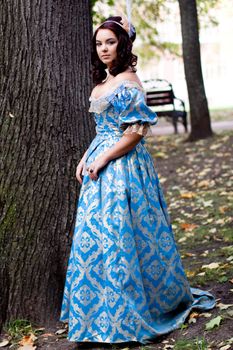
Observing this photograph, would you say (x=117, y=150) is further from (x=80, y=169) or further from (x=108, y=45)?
(x=108, y=45)

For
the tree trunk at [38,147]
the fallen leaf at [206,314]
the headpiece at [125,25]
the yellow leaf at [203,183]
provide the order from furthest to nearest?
the yellow leaf at [203,183]
the tree trunk at [38,147]
the fallen leaf at [206,314]
the headpiece at [125,25]

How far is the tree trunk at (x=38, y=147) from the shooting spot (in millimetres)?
4316

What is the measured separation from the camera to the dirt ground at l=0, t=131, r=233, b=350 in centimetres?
385

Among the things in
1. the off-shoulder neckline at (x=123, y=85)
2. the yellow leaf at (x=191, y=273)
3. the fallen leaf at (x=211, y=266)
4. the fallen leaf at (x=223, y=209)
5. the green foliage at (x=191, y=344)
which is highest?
the off-shoulder neckline at (x=123, y=85)

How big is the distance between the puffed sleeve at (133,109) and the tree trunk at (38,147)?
2.19 feet

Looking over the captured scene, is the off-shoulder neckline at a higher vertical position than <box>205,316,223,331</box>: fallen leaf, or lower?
higher

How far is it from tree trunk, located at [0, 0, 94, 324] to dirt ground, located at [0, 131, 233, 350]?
1.08 feet

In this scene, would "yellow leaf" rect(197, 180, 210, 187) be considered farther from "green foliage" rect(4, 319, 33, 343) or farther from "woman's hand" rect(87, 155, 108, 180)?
"woman's hand" rect(87, 155, 108, 180)

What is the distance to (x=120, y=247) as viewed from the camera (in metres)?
3.78

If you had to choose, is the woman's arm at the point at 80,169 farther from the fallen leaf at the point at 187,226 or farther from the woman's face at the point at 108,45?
the fallen leaf at the point at 187,226

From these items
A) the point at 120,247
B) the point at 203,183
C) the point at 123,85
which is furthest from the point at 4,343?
the point at 203,183

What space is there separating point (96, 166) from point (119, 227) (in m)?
0.36

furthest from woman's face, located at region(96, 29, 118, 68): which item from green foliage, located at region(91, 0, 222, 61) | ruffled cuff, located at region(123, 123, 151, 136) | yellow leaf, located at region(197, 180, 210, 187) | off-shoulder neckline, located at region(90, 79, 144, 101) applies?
green foliage, located at region(91, 0, 222, 61)

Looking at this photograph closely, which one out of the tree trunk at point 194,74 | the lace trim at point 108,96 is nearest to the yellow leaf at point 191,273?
the lace trim at point 108,96
